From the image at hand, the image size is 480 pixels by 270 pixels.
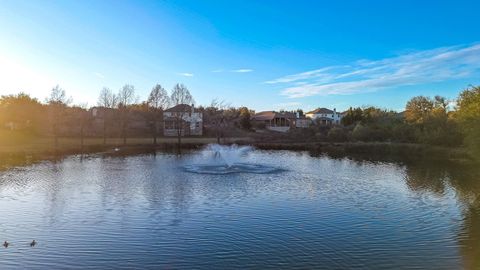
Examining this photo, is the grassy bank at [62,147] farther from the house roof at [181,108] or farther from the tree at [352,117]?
the tree at [352,117]

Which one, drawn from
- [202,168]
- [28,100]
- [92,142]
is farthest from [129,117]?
[202,168]

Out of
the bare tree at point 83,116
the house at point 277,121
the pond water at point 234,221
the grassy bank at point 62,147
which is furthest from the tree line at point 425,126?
the bare tree at point 83,116

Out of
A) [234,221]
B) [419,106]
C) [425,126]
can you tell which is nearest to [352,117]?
Result: [419,106]

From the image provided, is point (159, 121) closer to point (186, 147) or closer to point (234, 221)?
point (186, 147)

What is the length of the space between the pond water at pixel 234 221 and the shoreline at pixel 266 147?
1818cm

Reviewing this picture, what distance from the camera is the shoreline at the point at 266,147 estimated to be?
51.6 metres

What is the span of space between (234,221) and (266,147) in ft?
172

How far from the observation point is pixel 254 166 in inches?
1694

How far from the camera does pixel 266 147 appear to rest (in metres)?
72.3

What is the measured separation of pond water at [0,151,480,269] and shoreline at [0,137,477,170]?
59.6ft

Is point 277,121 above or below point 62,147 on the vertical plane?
above

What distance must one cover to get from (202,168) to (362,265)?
1072 inches

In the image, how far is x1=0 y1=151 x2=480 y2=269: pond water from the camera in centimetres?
1502

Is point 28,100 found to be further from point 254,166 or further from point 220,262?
point 220,262
